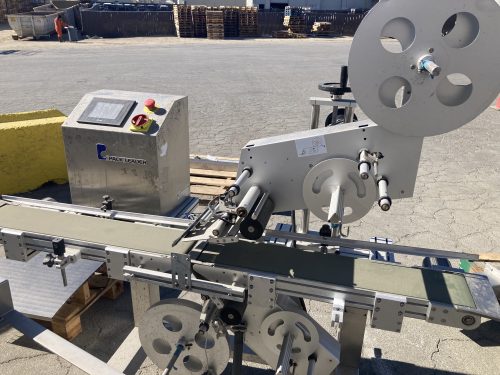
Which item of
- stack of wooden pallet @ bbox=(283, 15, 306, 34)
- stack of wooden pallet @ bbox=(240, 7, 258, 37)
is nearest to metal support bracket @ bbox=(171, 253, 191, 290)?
stack of wooden pallet @ bbox=(240, 7, 258, 37)

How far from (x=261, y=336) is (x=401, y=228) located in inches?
102

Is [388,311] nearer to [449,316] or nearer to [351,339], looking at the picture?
[449,316]

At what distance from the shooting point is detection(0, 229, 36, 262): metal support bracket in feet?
8.24

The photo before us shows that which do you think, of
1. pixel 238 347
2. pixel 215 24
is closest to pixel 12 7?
pixel 215 24

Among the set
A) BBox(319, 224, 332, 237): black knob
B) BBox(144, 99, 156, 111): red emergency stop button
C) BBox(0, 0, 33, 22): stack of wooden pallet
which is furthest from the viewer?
BBox(0, 0, 33, 22): stack of wooden pallet

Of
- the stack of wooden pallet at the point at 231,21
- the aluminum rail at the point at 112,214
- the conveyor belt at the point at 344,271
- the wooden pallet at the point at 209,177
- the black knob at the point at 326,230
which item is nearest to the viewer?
the conveyor belt at the point at 344,271

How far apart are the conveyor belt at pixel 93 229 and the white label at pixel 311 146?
0.81 m

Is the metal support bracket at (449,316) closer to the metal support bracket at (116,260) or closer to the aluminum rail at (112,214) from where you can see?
the aluminum rail at (112,214)

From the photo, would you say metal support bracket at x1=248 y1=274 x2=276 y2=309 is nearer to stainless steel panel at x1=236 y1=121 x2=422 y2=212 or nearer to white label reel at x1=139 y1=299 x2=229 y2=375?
white label reel at x1=139 y1=299 x2=229 y2=375

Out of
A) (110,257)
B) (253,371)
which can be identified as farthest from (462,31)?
(253,371)

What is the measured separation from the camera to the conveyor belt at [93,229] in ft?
7.95

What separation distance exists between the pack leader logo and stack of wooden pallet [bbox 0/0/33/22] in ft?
72.0

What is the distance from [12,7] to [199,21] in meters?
10.2

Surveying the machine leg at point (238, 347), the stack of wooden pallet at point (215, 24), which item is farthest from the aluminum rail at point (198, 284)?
the stack of wooden pallet at point (215, 24)
